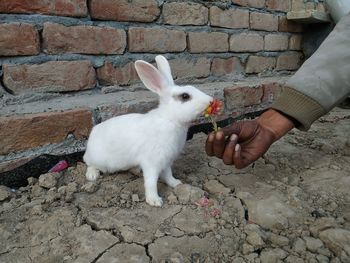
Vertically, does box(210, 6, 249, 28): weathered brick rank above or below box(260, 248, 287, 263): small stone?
above

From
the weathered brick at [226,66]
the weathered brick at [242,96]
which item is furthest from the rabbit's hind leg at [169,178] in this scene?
the weathered brick at [226,66]

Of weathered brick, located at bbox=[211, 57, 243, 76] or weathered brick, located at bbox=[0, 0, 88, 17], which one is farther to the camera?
weathered brick, located at bbox=[211, 57, 243, 76]

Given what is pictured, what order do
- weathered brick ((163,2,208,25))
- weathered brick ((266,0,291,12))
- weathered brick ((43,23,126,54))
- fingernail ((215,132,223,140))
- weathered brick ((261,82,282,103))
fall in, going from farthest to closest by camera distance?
weathered brick ((266,0,291,12))
weathered brick ((261,82,282,103))
weathered brick ((163,2,208,25))
weathered brick ((43,23,126,54))
fingernail ((215,132,223,140))

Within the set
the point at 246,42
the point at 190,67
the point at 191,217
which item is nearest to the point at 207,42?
the point at 190,67

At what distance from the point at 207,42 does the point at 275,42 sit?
842 millimetres

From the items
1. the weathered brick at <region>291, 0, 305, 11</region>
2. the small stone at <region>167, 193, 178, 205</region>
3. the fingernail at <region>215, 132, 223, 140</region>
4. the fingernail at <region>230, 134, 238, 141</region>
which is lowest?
the small stone at <region>167, 193, 178, 205</region>

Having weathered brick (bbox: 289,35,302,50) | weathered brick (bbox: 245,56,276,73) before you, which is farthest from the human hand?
weathered brick (bbox: 289,35,302,50)

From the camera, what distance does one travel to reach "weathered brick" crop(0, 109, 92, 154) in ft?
5.40

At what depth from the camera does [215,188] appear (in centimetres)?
174

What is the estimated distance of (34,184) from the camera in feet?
5.69

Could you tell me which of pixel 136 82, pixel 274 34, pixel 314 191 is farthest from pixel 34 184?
pixel 274 34

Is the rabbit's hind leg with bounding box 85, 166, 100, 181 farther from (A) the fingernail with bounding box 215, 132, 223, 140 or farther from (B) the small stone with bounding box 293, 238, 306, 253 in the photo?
(B) the small stone with bounding box 293, 238, 306, 253

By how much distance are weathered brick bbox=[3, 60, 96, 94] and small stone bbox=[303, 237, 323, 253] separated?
1318 millimetres

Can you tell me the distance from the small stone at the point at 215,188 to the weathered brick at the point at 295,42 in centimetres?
194
